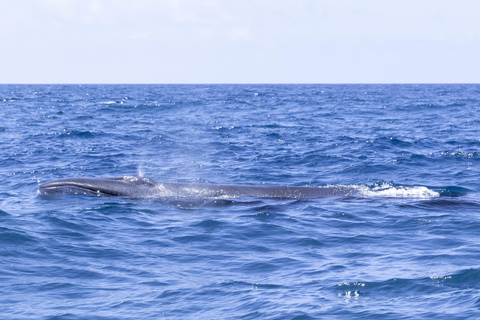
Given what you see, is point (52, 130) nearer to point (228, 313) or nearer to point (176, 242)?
point (176, 242)

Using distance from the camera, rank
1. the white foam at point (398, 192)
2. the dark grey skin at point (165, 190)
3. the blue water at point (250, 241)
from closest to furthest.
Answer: the blue water at point (250, 241) → the dark grey skin at point (165, 190) → the white foam at point (398, 192)

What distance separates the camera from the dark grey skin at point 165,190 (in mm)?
18578

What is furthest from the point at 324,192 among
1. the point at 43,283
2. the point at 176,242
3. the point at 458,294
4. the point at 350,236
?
the point at 43,283

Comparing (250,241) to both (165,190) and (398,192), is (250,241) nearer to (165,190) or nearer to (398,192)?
(165,190)

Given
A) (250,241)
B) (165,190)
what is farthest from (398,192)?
(165,190)

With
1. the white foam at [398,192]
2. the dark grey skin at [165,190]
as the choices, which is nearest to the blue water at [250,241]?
the white foam at [398,192]

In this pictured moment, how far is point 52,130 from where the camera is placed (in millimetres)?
40750

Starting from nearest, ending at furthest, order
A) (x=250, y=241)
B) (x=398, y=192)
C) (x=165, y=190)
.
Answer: (x=250, y=241) → (x=165, y=190) → (x=398, y=192)

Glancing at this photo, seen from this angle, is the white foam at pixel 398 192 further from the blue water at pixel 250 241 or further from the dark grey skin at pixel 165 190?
the dark grey skin at pixel 165 190

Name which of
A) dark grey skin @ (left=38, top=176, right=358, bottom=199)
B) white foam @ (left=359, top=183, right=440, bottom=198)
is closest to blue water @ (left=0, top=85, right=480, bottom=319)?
white foam @ (left=359, top=183, right=440, bottom=198)

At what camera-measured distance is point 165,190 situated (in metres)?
18.8

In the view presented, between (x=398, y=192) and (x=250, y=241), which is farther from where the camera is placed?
(x=398, y=192)

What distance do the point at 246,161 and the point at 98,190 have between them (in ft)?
34.0

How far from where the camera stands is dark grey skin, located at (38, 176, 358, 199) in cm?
1858
